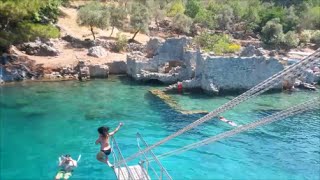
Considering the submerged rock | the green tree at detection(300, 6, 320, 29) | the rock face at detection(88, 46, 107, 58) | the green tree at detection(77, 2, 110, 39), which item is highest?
the green tree at detection(300, 6, 320, 29)

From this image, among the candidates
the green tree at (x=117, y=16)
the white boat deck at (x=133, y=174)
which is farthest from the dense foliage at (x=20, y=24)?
the white boat deck at (x=133, y=174)

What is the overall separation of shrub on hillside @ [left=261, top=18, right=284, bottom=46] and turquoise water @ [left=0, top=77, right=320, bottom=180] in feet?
56.0

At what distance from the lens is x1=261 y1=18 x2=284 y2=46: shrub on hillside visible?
51219 millimetres

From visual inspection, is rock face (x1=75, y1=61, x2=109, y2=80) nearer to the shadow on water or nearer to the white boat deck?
the shadow on water

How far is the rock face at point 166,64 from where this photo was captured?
121 feet

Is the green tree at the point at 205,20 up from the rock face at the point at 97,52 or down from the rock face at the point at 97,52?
up

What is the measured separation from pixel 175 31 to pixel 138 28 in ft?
29.9

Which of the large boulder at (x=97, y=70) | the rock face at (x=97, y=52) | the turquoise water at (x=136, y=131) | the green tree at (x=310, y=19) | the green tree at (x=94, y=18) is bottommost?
the turquoise water at (x=136, y=131)

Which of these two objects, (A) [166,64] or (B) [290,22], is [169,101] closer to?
(A) [166,64]

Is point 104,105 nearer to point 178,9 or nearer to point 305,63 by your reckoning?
point 305,63

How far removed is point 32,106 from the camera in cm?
2888

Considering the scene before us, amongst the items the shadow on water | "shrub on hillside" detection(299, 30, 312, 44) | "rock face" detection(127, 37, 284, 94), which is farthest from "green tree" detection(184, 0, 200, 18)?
the shadow on water

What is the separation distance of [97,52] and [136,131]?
17568mm

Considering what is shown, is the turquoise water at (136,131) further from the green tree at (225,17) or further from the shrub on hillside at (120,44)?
the green tree at (225,17)
